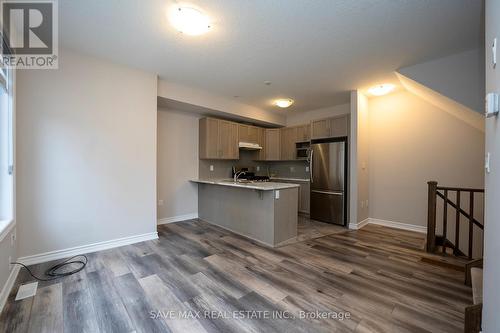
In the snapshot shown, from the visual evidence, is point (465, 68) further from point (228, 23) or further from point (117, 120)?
point (117, 120)

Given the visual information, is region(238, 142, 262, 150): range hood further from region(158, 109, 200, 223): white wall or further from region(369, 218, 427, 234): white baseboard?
region(369, 218, 427, 234): white baseboard

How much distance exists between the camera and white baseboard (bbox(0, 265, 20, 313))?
176 cm

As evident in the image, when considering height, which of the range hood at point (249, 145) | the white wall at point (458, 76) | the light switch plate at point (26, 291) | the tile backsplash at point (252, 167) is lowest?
the light switch plate at point (26, 291)

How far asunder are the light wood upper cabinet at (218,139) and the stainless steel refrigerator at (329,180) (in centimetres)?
185

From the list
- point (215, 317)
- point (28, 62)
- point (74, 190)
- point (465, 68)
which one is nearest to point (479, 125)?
point (465, 68)

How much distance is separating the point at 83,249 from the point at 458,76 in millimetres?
5421

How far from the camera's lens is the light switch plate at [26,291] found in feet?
6.21

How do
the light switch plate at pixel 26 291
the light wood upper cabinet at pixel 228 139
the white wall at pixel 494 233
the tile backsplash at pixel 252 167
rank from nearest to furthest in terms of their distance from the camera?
the white wall at pixel 494 233
the light switch plate at pixel 26 291
the light wood upper cabinet at pixel 228 139
the tile backsplash at pixel 252 167

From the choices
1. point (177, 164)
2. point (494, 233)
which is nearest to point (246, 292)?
point (494, 233)

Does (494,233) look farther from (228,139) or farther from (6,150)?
(228,139)

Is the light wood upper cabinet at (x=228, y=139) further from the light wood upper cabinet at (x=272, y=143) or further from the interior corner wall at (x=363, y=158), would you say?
the interior corner wall at (x=363, y=158)

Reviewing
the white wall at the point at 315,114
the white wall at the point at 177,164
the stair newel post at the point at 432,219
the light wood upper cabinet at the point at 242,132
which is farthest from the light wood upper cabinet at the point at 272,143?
the stair newel post at the point at 432,219

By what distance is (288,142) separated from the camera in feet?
18.5

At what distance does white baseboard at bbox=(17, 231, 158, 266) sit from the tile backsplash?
198cm
